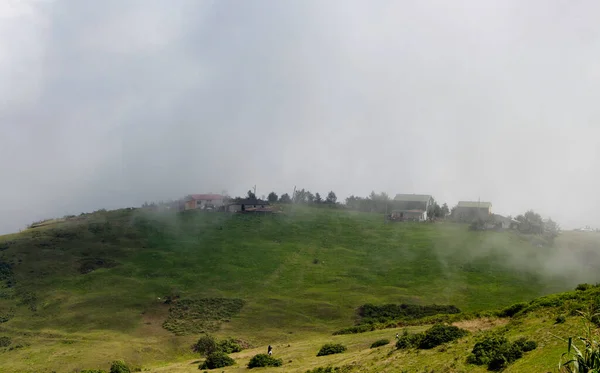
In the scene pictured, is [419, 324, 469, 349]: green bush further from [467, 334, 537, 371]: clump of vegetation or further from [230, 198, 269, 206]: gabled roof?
[230, 198, 269, 206]: gabled roof

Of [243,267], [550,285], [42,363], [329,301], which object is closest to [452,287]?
[550,285]

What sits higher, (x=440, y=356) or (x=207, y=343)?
(x=440, y=356)

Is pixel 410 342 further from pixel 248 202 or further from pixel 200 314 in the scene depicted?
pixel 248 202

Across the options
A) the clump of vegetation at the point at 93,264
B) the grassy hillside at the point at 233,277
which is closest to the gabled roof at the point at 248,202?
the grassy hillside at the point at 233,277

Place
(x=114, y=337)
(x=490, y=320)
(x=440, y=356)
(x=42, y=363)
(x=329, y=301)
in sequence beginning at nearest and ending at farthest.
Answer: (x=440, y=356) → (x=490, y=320) → (x=42, y=363) → (x=114, y=337) → (x=329, y=301)

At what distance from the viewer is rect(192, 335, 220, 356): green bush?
207 ft

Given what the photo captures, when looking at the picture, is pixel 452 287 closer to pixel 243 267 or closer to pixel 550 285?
pixel 550 285

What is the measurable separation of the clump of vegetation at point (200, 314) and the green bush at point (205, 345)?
8.74 metres

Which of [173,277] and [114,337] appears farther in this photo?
[173,277]

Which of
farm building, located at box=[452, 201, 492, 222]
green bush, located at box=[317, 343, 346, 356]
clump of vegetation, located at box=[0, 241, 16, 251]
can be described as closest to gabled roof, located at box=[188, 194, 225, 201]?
clump of vegetation, located at box=[0, 241, 16, 251]

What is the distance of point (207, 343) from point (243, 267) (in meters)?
42.2

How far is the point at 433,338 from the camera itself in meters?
38.1

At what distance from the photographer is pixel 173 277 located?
10156 cm

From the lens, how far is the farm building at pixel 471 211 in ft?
528
